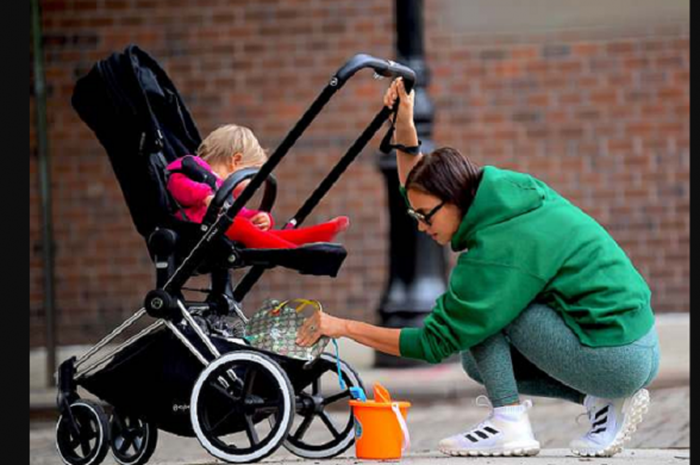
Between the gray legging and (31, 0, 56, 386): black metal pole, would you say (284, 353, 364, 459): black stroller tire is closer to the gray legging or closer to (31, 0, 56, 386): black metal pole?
the gray legging

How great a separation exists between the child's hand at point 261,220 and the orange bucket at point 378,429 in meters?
0.77

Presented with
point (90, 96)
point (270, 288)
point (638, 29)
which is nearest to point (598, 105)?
point (638, 29)

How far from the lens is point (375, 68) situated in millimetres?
4902

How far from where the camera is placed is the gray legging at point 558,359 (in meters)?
4.75

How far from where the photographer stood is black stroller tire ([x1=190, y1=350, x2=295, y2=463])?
4.76 m

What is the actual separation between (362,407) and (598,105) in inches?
271

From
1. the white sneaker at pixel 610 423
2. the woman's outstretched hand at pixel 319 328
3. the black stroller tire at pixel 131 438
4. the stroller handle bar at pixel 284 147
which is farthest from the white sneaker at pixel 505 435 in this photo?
the black stroller tire at pixel 131 438

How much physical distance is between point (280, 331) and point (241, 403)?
303mm

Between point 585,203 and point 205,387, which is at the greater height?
point 205,387

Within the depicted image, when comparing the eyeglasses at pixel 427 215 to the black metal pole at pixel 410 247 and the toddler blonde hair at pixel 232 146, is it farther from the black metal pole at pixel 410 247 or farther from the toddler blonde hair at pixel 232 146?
the black metal pole at pixel 410 247

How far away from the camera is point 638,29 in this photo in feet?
37.2

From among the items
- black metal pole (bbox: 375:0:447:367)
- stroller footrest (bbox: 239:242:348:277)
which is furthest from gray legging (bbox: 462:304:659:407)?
black metal pole (bbox: 375:0:447:367)
